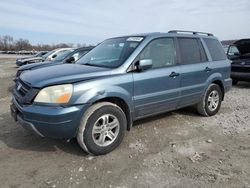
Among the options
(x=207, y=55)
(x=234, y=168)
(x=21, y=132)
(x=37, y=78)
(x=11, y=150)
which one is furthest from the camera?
(x=207, y=55)

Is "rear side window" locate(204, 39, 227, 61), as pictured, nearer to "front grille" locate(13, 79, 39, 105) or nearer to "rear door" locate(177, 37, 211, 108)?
"rear door" locate(177, 37, 211, 108)

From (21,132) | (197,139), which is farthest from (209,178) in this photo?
(21,132)

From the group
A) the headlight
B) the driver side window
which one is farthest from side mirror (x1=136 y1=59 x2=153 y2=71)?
the driver side window

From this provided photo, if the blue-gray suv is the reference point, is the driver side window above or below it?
above

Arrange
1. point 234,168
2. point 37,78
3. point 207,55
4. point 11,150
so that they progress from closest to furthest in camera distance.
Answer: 1. point 234,168
2. point 37,78
3. point 11,150
4. point 207,55

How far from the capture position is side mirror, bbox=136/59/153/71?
13.9 ft

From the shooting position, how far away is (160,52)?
4.82 m

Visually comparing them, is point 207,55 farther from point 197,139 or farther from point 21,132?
point 21,132

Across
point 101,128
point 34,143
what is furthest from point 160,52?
point 34,143

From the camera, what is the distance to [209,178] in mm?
3375

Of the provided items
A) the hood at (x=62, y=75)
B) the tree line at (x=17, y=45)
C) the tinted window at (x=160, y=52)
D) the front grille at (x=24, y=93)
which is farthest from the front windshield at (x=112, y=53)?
the tree line at (x=17, y=45)

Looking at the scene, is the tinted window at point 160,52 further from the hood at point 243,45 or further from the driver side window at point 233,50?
the driver side window at point 233,50

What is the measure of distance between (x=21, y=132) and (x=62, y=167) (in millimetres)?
1727

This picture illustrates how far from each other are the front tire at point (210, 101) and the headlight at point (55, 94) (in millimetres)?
3294
